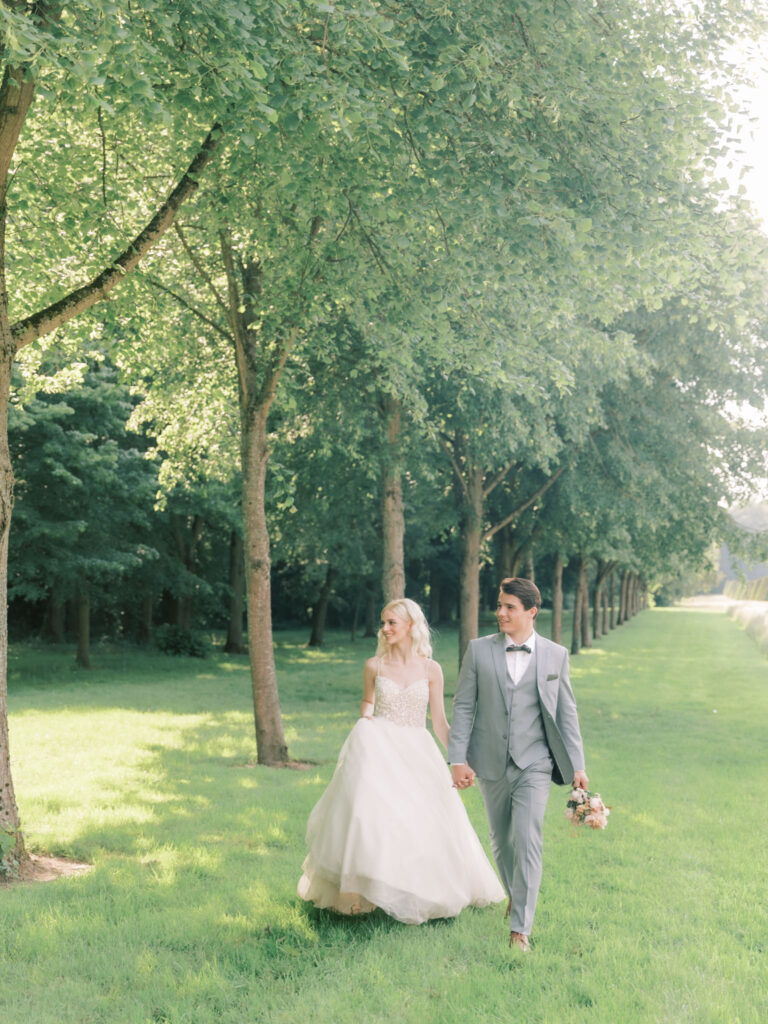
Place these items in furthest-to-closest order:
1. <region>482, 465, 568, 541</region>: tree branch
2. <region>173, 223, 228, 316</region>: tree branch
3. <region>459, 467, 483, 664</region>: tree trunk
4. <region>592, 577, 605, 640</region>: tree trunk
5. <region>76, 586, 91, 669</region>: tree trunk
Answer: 1. <region>592, 577, 605, 640</region>: tree trunk
2. <region>76, 586, 91, 669</region>: tree trunk
3. <region>482, 465, 568, 541</region>: tree branch
4. <region>459, 467, 483, 664</region>: tree trunk
5. <region>173, 223, 228, 316</region>: tree branch

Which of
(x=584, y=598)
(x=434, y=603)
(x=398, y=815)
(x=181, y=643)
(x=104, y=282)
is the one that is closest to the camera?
(x=398, y=815)

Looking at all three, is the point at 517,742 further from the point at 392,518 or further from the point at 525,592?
the point at 392,518

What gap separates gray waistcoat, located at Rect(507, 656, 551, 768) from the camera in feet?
19.4

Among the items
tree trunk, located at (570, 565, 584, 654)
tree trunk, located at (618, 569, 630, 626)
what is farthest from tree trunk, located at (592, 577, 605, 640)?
tree trunk, located at (618, 569, 630, 626)

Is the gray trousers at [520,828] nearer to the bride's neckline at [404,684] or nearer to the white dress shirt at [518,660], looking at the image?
the white dress shirt at [518,660]

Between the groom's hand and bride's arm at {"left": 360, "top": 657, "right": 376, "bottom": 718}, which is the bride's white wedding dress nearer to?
bride's arm at {"left": 360, "top": 657, "right": 376, "bottom": 718}

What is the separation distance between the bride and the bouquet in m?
0.89

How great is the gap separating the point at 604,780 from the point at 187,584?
22010 millimetres

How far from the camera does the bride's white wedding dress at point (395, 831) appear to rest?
19.6 feet

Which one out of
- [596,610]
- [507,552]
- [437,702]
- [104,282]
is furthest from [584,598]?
[437,702]

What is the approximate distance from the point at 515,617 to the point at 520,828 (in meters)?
1.26

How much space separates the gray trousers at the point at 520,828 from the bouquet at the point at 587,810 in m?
0.18

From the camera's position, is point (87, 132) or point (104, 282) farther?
point (87, 132)

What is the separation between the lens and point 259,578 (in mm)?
13117
